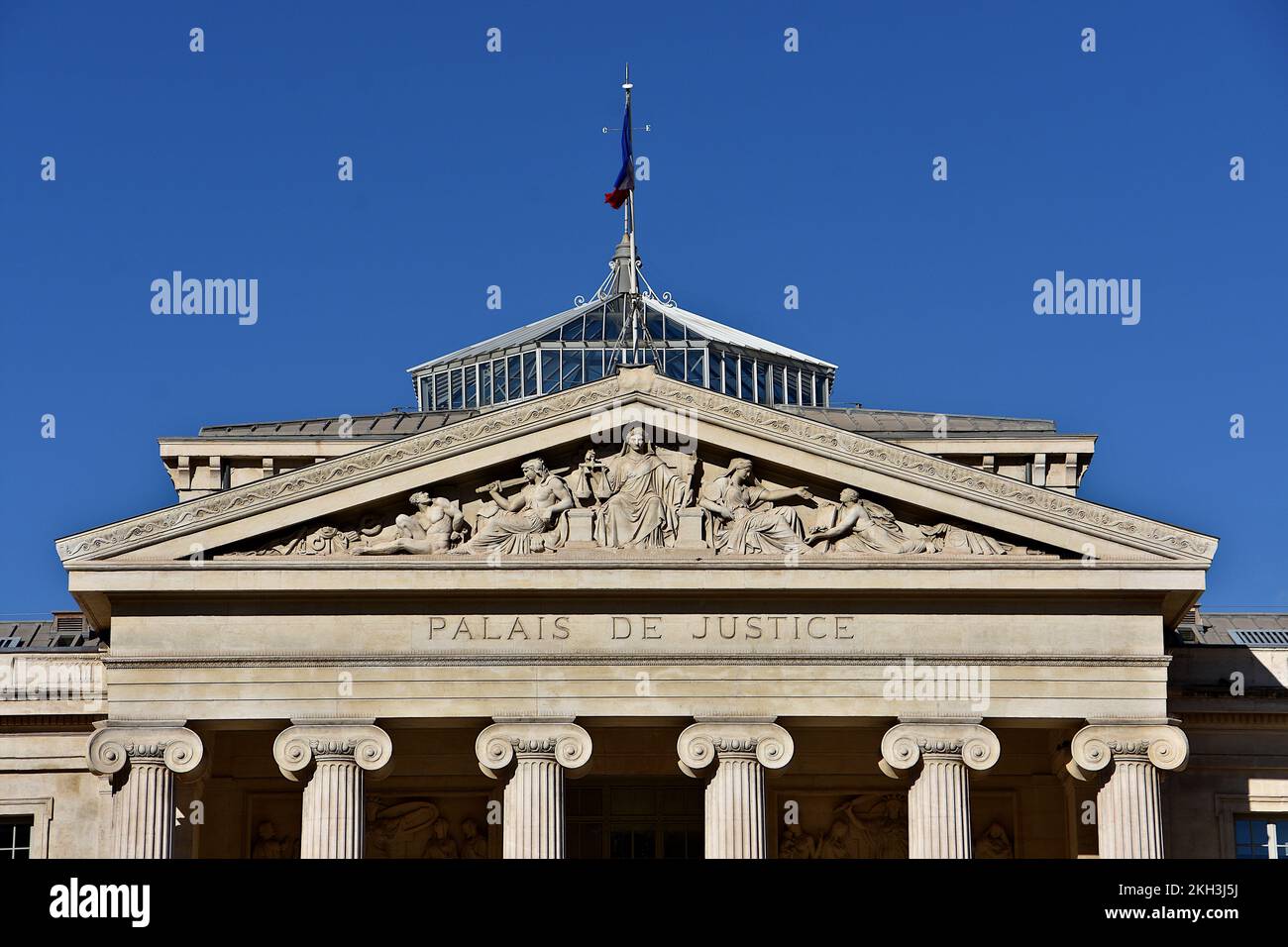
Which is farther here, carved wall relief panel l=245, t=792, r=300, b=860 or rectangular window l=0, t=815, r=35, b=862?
rectangular window l=0, t=815, r=35, b=862

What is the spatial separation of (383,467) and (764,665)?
31.1ft

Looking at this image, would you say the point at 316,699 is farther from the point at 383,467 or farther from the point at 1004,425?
the point at 1004,425

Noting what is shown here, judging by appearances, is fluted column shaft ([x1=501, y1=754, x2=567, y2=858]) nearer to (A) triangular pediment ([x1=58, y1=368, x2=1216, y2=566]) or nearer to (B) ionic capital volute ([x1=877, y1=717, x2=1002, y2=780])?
(A) triangular pediment ([x1=58, y1=368, x2=1216, y2=566])

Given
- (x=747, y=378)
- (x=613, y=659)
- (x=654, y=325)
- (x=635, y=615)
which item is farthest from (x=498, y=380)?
(x=613, y=659)

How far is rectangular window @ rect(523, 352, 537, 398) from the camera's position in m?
74.1

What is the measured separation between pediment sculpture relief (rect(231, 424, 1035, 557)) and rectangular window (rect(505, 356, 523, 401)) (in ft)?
61.1

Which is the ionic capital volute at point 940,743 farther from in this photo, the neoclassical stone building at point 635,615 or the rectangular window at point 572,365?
the rectangular window at point 572,365

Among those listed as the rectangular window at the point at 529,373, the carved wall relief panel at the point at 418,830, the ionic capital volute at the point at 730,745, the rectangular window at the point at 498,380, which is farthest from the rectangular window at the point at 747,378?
the ionic capital volute at the point at 730,745

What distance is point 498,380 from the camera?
7512cm

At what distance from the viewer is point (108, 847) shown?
54562 mm

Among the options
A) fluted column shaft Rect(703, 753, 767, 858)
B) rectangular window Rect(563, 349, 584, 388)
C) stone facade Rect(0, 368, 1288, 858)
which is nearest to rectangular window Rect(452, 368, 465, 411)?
rectangular window Rect(563, 349, 584, 388)

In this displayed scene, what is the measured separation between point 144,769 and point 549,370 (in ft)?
77.6
